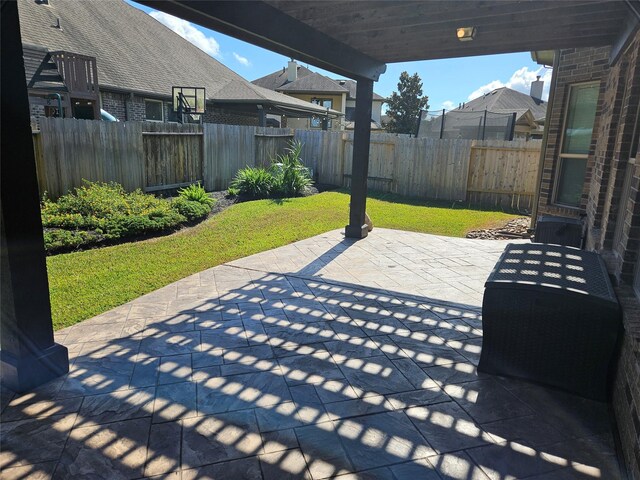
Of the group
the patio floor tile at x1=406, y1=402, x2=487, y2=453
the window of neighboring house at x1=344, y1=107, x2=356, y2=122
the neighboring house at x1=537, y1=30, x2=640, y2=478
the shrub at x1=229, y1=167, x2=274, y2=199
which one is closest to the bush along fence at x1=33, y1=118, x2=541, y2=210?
the shrub at x1=229, y1=167, x2=274, y2=199

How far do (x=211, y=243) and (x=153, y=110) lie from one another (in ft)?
39.0

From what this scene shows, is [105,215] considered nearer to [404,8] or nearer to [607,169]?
[404,8]

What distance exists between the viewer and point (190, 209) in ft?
26.8

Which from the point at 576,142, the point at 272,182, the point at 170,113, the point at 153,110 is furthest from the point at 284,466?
the point at 170,113

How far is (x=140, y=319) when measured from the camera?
12.8 feet

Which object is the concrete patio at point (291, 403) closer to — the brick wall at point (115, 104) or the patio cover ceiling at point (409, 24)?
the patio cover ceiling at point (409, 24)

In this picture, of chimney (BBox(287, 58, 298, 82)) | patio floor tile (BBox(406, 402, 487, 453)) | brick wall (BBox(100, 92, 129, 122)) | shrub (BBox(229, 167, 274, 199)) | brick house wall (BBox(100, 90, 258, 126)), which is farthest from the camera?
chimney (BBox(287, 58, 298, 82))

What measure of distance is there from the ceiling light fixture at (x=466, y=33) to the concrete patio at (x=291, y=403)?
2.78m

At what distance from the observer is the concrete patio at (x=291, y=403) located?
2.20 metres

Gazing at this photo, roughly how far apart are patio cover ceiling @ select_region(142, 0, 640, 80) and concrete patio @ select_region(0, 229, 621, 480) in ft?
8.67

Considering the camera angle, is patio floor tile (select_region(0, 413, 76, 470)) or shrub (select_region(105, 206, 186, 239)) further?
shrub (select_region(105, 206, 186, 239))

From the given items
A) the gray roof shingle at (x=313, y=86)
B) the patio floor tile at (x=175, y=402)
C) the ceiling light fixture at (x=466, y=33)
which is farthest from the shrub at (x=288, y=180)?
the gray roof shingle at (x=313, y=86)

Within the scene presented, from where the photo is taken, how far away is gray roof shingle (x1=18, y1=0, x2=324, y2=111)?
13.3m

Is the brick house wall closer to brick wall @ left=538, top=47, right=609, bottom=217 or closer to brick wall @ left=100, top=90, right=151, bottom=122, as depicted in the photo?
brick wall @ left=100, top=90, right=151, bottom=122
